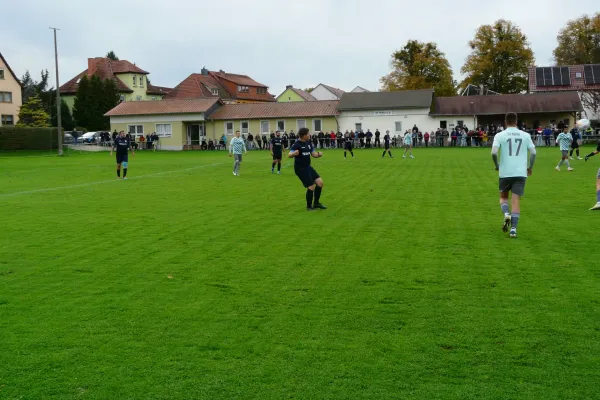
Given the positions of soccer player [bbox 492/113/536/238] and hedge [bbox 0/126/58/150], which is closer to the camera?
soccer player [bbox 492/113/536/238]

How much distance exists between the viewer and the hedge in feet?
192

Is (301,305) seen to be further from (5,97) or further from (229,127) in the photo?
(5,97)

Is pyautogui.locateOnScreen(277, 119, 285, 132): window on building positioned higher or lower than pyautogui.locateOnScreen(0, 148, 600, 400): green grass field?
higher

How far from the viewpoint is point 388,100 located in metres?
67.9

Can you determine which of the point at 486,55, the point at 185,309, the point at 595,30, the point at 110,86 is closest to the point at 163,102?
the point at 110,86

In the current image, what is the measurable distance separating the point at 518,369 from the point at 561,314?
5.16 ft

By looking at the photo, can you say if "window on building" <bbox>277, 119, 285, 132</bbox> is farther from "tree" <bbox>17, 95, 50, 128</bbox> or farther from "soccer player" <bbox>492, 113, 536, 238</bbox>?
"soccer player" <bbox>492, 113, 536, 238</bbox>

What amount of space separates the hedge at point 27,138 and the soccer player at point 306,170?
50.8m

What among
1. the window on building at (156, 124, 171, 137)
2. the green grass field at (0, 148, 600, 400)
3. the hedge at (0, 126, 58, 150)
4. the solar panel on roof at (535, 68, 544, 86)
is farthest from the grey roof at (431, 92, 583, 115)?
the green grass field at (0, 148, 600, 400)

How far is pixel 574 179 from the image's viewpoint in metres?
21.8

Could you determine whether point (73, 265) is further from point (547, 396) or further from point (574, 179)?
point (574, 179)

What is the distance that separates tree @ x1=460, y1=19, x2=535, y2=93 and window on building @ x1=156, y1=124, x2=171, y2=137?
37.9 metres

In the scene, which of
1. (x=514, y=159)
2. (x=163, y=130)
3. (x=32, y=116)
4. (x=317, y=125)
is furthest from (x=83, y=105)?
(x=514, y=159)

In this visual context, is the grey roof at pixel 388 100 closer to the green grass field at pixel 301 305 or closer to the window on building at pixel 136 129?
the window on building at pixel 136 129
